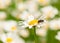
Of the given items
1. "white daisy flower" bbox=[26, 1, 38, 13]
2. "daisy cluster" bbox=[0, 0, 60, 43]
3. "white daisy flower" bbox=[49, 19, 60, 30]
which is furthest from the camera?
"white daisy flower" bbox=[26, 1, 38, 13]

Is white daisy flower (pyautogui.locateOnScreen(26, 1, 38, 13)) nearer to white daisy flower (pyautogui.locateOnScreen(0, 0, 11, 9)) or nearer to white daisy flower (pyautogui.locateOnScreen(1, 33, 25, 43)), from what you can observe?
white daisy flower (pyautogui.locateOnScreen(0, 0, 11, 9))

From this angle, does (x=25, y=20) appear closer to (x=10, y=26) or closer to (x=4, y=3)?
(x=10, y=26)

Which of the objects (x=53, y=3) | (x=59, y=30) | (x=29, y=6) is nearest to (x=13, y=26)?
(x=59, y=30)

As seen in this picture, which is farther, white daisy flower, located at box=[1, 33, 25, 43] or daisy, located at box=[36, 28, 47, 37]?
daisy, located at box=[36, 28, 47, 37]

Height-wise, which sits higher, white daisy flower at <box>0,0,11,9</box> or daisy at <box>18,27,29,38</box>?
white daisy flower at <box>0,0,11,9</box>

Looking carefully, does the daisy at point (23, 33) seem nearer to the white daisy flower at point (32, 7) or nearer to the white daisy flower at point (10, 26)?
the white daisy flower at point (10, 26)

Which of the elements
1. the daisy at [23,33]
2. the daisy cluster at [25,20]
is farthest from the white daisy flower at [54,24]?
the daisy at [23,33]

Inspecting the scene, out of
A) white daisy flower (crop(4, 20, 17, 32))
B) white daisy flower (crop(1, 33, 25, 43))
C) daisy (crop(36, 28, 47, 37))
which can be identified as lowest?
daisy (crop(36, 28, 47, 37))

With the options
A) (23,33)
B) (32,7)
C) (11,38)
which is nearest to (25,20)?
(11,38)

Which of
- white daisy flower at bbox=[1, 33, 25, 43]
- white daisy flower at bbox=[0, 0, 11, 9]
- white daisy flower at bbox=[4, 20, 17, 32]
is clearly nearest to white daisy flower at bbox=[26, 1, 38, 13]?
white daisy flower at bbox=[0, 0, 11, 9]

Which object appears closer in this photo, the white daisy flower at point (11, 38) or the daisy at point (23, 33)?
the white daisy flower at point (11, 38)
